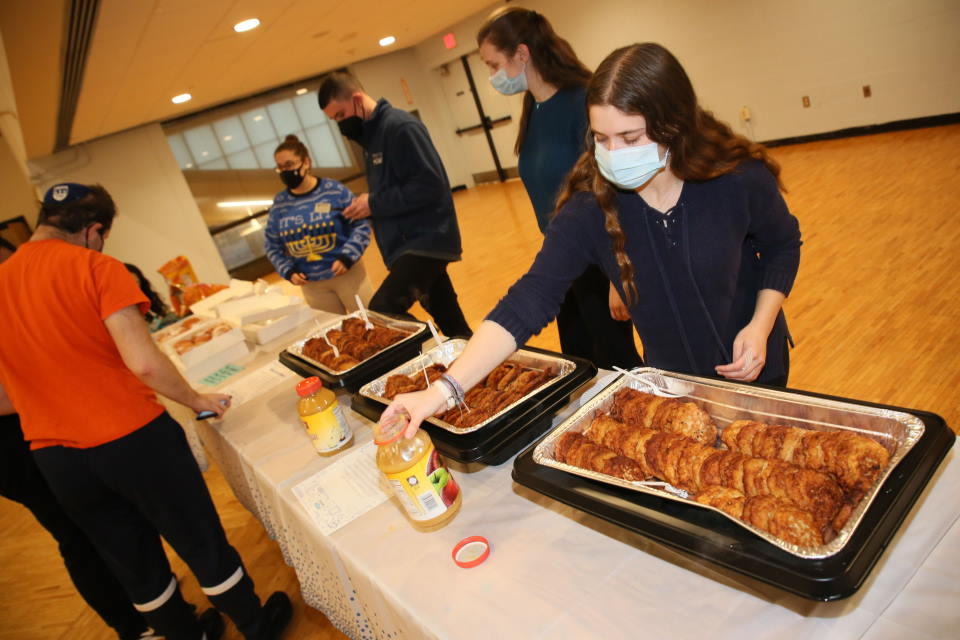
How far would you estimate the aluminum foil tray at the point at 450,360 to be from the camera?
1437mm

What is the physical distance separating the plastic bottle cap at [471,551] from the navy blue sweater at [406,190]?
198cm

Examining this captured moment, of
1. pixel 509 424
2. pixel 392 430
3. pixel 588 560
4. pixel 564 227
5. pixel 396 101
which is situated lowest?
pixel 588 560

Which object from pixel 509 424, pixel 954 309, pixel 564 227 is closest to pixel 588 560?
pixel 509 424

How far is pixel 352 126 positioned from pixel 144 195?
7.96m

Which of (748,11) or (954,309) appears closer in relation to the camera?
(954,309)

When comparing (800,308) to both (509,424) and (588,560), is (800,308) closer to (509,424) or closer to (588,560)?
(509,424)

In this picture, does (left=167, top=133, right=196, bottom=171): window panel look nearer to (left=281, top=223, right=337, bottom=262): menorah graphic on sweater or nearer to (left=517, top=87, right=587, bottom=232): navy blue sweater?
(left=281, top=223, right=337, bottom=262): menorah graphic on sweater

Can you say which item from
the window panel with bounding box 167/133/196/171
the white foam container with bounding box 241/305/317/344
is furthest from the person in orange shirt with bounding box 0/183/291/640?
the window panel with bounding box 167/133/196/171

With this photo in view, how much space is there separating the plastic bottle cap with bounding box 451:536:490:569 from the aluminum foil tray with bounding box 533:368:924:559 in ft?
0.66

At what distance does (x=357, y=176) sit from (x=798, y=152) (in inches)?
311

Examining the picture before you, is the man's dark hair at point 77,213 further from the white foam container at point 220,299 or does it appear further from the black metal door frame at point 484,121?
the black metal door frame at point 484,121

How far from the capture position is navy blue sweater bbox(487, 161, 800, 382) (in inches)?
54.4

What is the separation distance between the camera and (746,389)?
118 cm

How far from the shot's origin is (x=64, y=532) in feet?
7.81
